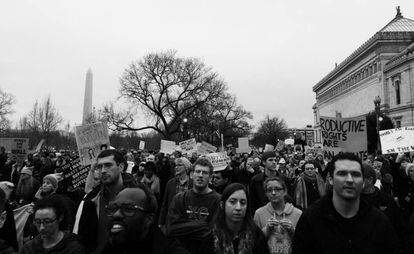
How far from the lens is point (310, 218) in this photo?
287 cm

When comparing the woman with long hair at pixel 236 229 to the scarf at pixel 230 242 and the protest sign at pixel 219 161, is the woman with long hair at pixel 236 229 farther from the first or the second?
the protest sign at pixel 219 161

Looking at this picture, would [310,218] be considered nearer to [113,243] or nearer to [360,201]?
[360,201]

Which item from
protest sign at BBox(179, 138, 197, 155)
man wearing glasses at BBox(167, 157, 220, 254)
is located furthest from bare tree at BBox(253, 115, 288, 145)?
man wearing glasses at BBox(167, 157, 220, 254)

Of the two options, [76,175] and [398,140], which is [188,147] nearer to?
[398,140]

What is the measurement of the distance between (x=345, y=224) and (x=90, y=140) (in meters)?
5.96

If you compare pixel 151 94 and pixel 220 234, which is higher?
pixel 151 94

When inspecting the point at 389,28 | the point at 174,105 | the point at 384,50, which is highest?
the point at 389,28

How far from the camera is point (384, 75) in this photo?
60125 mm

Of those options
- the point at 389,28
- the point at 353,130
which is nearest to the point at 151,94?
the point at 353,130

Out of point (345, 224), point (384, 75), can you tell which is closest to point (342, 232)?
point (345, 224)

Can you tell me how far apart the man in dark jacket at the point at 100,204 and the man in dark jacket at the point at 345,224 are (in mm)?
1715

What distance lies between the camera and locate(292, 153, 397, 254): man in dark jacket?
105 inches

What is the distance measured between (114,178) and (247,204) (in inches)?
54.1

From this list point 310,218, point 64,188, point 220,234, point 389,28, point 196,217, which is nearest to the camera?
point 310,218
